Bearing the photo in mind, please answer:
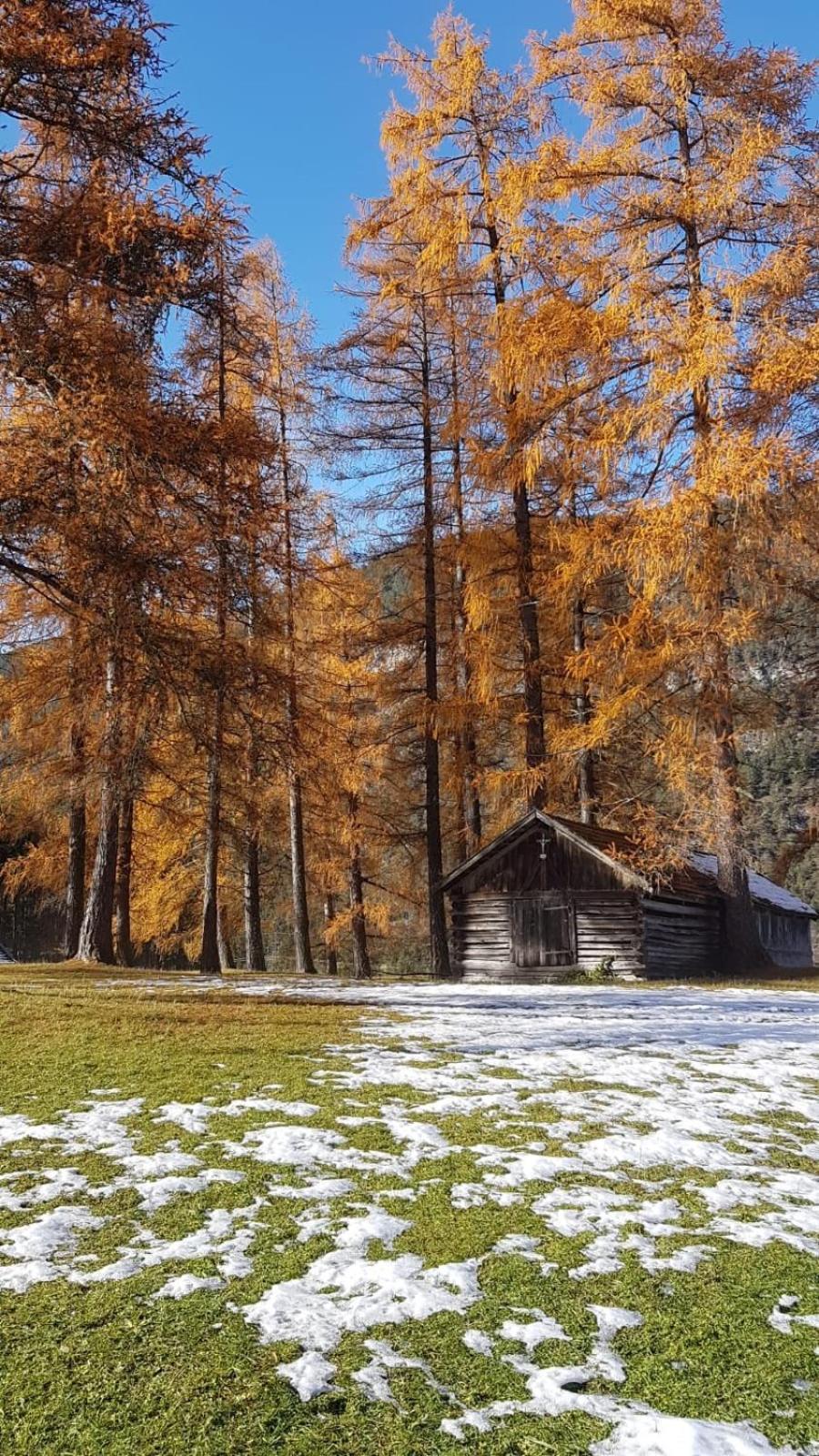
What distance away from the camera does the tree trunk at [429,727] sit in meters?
21.2

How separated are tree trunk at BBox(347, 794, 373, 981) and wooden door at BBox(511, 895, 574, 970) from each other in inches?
205

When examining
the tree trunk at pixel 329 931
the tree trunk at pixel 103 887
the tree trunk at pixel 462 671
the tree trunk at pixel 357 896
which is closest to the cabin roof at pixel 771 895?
the tree trunk at pixel 462 671

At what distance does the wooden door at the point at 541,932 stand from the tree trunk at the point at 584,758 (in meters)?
1.92

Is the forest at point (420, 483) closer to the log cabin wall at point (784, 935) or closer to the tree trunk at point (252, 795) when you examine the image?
the tree trunk at point (252, 795)

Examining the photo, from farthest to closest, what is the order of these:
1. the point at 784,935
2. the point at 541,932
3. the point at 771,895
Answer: the point at 784,935 < the point at 771,895 < the point at 541,932

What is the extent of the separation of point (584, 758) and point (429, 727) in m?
3.39

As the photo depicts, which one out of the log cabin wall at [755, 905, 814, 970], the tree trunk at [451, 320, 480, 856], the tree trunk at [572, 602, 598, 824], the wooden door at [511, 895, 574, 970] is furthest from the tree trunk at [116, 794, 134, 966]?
the log cabin wall at [755, 905, 814, 970]

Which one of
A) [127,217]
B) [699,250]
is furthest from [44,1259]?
[699,250]

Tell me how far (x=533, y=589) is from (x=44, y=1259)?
17146 millimetres

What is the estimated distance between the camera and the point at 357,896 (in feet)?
82.4

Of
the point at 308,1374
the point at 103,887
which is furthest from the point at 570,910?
the point at 308,1374

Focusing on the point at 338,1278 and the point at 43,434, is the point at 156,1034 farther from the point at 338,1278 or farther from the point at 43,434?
the point at 43,434

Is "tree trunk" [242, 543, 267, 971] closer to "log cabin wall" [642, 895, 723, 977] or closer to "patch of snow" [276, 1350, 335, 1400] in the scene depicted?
"patch of snow" [276, 1350, 335, 1400]

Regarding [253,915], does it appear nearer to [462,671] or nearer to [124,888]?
[124,888]
